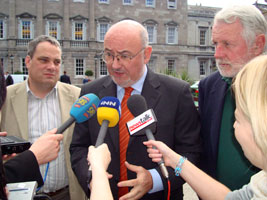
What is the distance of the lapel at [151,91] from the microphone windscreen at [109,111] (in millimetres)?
520

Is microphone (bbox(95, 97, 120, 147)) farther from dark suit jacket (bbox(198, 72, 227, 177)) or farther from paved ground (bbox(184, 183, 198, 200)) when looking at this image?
paved ground (bbox(184, 183, 198, 200))

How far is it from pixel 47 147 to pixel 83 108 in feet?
1.15

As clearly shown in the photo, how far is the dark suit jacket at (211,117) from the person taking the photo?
2064 millimetres

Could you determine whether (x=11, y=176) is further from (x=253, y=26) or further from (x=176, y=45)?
(x=176, y=45)

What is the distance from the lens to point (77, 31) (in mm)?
24375

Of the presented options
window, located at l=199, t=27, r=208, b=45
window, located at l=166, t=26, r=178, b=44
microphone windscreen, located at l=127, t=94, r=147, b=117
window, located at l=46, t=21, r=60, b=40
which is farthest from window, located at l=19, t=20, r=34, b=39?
microphone windscreen, located at l=127, t=94, r=147, b=117

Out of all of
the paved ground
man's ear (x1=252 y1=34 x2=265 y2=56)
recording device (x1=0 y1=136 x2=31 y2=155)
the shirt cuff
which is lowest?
the paved ground

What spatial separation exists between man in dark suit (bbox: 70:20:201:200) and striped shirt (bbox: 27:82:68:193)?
0.52m

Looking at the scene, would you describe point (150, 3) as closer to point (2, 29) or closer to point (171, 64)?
point (171, 64)

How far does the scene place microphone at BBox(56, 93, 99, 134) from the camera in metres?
1.53

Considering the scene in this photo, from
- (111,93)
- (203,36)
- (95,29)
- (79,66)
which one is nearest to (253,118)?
(111,93)

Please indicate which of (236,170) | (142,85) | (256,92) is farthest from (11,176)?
(236,170)

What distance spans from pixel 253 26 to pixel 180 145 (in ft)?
3.60

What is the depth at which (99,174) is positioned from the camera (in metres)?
1.15
